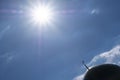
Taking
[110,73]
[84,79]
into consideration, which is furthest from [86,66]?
[110,73]

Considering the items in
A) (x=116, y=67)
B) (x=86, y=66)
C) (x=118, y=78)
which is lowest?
(x=118, y=78)

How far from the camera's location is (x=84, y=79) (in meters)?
47.3

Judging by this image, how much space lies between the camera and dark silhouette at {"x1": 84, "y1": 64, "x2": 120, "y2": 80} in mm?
42809

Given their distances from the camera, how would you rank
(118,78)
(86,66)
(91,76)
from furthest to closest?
(86,66) → (91,76) → (118,78)

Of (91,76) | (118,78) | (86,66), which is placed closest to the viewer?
(118,78)

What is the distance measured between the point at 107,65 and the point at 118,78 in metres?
5.19

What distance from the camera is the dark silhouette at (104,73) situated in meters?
42.8

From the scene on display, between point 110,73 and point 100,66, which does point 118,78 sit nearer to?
point 110,73

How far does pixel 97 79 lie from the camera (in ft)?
141

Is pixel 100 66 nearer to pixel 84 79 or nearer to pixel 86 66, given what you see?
pixel 84 79

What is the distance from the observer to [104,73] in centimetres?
4391

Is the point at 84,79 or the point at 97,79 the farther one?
the point at 84,79

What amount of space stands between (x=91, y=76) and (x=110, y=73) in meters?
3.78

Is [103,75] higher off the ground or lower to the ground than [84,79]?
lower
